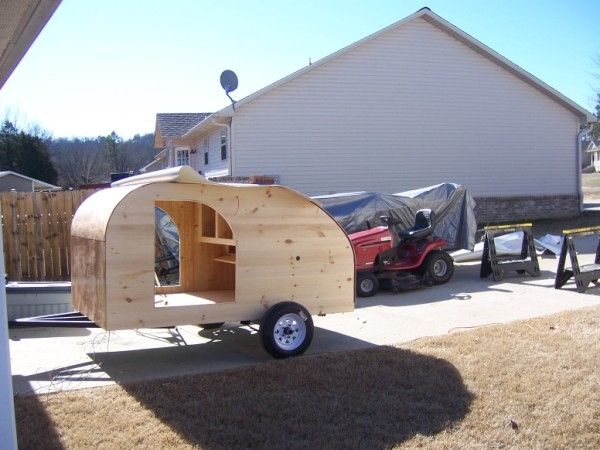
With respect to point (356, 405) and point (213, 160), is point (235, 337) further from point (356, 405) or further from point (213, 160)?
point (213, 160)

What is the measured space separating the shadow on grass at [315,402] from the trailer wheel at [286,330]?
0.17m

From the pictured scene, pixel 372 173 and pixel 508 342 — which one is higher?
pixel 372 173

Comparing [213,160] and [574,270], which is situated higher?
[213,160]

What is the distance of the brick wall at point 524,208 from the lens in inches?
993

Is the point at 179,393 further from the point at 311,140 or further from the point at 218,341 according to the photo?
the point at 311,140

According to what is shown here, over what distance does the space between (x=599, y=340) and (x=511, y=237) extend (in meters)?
7.10

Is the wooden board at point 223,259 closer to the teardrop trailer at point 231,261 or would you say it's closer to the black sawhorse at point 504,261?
the teardrop trailer at point 231,261

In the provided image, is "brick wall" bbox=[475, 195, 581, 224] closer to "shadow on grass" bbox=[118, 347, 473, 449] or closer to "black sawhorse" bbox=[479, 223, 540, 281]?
"black sawhorse" bbox=[479, 223, 540, 281]

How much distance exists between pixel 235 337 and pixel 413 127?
17123mm

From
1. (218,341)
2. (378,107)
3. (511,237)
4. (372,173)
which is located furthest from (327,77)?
(218,341)

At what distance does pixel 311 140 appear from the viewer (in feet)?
73.6

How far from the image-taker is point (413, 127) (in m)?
23.9

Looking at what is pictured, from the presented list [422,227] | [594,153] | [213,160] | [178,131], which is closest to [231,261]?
[422,227]

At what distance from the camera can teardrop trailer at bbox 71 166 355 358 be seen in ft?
20.4
